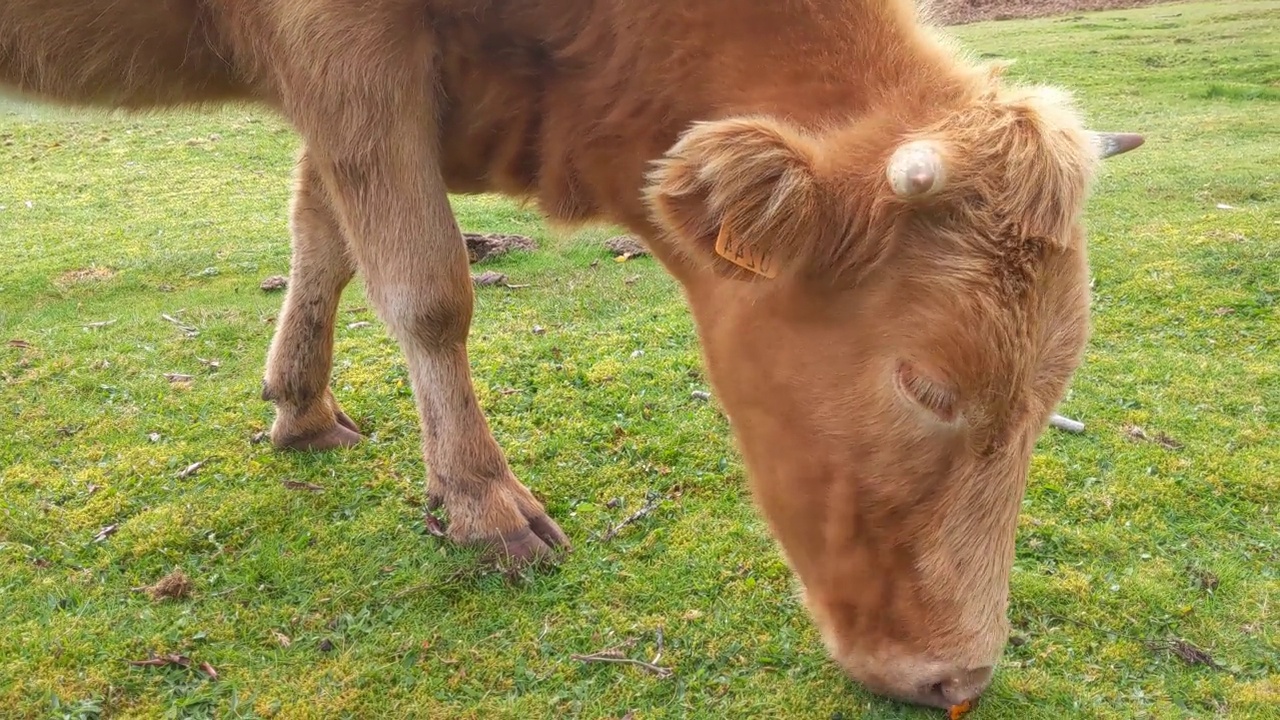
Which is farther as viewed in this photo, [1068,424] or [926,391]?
[1068,424]

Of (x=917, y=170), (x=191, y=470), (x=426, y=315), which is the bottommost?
(x=191, y=470)

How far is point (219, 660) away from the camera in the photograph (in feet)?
9.54

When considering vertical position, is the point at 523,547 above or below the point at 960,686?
below

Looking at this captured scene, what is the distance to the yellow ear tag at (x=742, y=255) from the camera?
230cm

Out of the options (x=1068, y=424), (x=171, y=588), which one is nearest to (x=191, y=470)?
(x=171, y=588)

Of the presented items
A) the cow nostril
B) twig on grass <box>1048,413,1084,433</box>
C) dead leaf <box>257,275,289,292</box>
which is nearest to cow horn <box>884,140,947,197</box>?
the cow nostril

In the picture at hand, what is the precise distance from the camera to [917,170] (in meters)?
2.09

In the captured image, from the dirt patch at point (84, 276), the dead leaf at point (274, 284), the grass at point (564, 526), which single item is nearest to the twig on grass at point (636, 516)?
the grass at point (564, 526)

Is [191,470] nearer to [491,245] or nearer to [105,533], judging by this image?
[105,533]

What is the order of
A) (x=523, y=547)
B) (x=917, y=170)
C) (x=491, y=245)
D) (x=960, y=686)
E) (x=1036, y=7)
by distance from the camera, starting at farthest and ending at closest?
(x=1036, y=7) → (x=491, y=245) → (x=523, y=547) → (x=960, y=686) → (x=917, y=170)

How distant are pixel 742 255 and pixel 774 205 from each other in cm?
20

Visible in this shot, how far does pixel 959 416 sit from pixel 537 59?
6.51 feet

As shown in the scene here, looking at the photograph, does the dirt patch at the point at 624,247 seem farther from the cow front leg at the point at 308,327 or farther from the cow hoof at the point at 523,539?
the cow hoof at the point at 523,539

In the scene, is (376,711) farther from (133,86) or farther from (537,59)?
(133,86)
